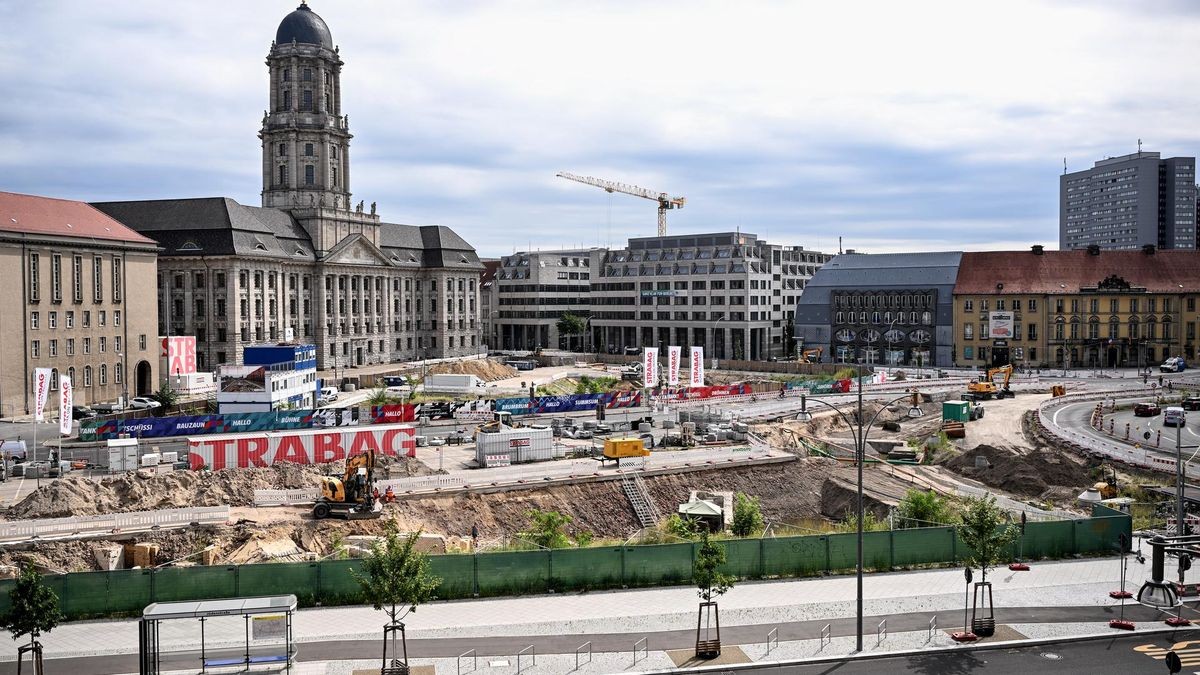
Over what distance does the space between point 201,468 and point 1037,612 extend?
145ft

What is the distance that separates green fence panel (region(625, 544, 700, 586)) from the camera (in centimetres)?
3606

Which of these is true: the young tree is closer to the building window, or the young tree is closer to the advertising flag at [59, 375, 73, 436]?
the advertising flag at [59, 375, 73, 436]

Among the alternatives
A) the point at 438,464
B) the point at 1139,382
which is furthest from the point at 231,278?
the point at 1139,382

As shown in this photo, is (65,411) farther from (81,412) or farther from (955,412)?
(955,412)

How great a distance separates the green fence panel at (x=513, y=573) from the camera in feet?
116

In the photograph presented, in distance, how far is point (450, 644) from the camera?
3030 centimetres

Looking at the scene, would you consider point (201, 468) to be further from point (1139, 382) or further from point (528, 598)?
point (1139, 382)

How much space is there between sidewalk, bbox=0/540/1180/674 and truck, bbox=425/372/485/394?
66.0m

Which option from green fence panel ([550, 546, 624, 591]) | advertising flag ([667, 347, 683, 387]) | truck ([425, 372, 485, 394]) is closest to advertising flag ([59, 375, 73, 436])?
green fence panel ([550, 546, 624, 591])

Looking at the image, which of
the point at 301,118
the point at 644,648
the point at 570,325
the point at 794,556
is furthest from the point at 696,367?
the point at 570,325

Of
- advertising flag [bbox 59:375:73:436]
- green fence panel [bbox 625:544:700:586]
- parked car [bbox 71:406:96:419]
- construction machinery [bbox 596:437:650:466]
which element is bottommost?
green fence panel [bbox 625:544:700:586]

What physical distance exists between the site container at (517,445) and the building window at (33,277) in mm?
42213

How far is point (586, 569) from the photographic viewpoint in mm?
35875

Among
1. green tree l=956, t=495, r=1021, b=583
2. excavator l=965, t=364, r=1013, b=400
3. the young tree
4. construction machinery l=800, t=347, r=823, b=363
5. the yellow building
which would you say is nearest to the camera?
the young tree
